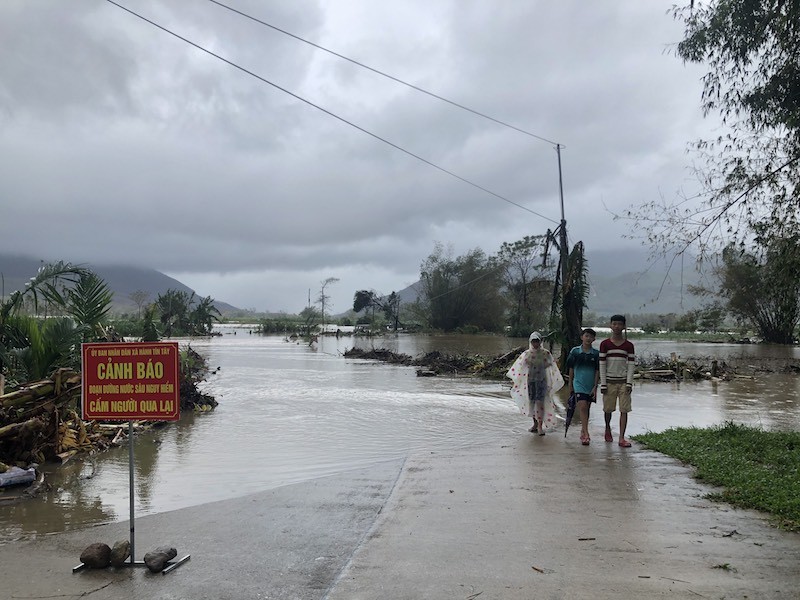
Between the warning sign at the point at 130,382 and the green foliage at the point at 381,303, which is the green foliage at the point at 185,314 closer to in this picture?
the green foliage at the point at 381,303

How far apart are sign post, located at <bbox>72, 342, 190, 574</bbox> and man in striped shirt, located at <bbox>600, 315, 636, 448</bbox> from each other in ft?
19.9

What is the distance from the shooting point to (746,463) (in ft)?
22.2

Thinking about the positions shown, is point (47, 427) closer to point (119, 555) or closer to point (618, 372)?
point (119, 555)

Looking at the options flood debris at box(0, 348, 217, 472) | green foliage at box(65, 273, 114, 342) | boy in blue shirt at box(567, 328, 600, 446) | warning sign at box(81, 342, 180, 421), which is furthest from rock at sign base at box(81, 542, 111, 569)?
green foliage at box(65, 273, 114, 342)

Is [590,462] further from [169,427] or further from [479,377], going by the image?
[479,377]

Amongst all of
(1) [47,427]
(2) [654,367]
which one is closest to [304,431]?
(1) [47,427]

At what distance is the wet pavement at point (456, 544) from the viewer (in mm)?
3812

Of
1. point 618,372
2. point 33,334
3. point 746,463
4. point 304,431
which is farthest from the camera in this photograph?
point 304,431

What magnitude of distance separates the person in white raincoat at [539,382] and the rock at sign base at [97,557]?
6.98m

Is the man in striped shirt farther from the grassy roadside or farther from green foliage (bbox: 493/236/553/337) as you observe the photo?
green foliage (bbox: 493/236/553/337)

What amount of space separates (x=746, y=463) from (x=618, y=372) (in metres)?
2.08

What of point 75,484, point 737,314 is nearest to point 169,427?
point 75,484

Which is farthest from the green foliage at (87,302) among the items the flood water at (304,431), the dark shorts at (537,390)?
the dark shorts at (537,390)

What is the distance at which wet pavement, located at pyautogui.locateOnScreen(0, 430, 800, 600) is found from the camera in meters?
3.81
